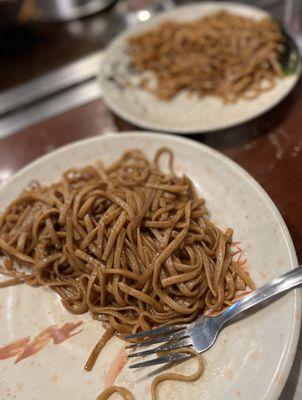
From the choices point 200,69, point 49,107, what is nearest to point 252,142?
point 200,69

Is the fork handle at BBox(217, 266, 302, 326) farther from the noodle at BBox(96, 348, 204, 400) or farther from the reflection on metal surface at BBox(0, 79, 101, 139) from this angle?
the reflection on metal surface at BBox(0, 79, 101, 139)

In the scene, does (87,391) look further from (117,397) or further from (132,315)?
(132,315)

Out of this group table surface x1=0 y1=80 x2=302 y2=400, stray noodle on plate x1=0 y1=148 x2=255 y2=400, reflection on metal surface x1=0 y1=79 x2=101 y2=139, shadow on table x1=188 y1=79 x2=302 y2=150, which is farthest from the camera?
reflection on metal surface x1=0 y1=79 x2=101 y2=139

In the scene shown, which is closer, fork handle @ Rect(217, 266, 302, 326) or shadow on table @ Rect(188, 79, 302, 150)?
fork handle @ Rect(217, 266, 302, 326)

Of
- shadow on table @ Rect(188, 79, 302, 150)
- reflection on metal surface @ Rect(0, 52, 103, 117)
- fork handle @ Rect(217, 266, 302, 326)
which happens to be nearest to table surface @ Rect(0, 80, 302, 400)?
shadow on table @ Rect(188, 79, 302, 150)

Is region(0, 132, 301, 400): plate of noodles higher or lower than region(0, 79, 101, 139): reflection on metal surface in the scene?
lower

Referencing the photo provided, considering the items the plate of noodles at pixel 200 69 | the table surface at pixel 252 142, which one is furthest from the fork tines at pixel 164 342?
the plate of noodles at pixel 200 69
